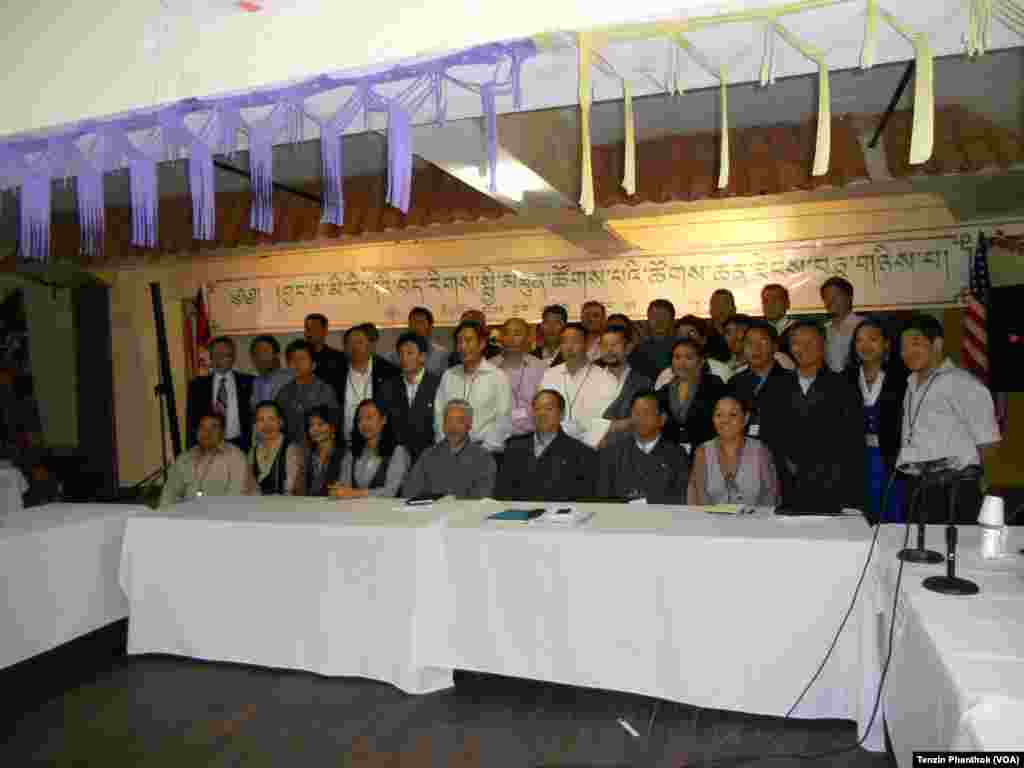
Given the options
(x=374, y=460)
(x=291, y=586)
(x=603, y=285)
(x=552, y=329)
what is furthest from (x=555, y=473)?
(x=603, y=285)

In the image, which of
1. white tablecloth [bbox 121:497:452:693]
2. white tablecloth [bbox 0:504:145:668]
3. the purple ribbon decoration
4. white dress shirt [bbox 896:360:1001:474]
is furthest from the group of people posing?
the purple ribbon decoration

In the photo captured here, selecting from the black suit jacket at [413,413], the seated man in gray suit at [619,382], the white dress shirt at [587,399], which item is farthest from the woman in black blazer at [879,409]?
the black suit jacket at [413,413]

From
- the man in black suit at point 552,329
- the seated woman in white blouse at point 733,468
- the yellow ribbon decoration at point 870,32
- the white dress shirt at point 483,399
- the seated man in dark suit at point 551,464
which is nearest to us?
the yellow ribbon decoration at point 870,32

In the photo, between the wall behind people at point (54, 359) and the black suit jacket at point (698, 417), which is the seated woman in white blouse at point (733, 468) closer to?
the black suit jacket at point (698, 417)

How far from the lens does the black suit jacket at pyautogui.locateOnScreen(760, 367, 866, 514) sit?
3.41 m

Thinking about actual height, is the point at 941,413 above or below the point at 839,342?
below

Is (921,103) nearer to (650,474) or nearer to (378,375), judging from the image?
(650,474)

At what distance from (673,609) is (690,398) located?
1.56 metres

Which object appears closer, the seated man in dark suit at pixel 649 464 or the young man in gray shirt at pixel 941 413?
the young man in gray shirt at pixel 941 413

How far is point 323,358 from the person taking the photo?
5.16 metres

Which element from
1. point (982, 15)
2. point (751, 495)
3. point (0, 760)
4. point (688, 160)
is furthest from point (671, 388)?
point (0, 760)

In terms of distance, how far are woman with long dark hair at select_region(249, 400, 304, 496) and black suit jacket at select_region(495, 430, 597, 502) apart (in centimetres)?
115

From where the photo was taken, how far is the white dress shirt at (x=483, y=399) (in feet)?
13.9

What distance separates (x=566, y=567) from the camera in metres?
2.70
